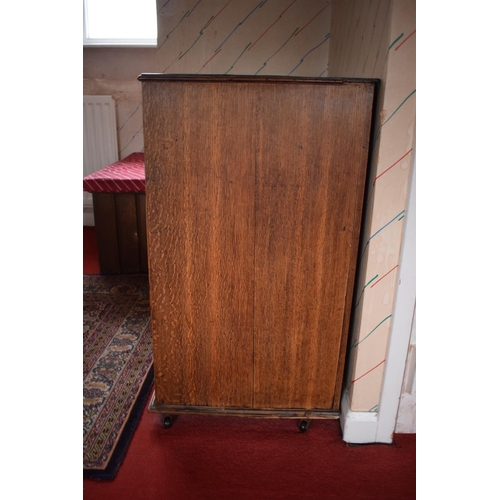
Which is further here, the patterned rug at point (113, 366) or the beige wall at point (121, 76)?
the beige wall at point (121, 76)

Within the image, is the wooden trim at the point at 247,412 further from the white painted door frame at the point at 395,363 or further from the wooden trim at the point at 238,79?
the wooden trim at the point at 238,79

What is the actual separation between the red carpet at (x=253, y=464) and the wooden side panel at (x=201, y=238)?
0.16 metres

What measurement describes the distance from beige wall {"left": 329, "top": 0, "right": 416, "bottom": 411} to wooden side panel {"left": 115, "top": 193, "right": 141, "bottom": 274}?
181 cm

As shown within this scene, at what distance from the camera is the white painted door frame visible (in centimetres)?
146

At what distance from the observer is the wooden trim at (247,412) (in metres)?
1.67

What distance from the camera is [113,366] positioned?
2182mm

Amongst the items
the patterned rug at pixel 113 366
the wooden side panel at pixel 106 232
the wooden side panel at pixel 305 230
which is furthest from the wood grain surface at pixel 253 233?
the wooden side panel at pixel 106 232

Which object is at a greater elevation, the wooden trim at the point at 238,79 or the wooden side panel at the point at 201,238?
the wooden trim at the point at 238,79

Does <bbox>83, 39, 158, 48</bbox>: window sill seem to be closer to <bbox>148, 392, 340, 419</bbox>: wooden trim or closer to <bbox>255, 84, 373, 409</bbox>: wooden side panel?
<bbox>255, 84, 373, 409</bbox>: wooden side panel

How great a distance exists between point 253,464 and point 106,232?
2.07m

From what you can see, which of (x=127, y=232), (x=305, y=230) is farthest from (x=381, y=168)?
(x=127, y=232)

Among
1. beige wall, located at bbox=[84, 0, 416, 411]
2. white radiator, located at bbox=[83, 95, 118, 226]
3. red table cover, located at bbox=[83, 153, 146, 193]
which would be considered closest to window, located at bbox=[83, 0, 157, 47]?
white radiator, located at bbox=[83, 95, 118, 226]

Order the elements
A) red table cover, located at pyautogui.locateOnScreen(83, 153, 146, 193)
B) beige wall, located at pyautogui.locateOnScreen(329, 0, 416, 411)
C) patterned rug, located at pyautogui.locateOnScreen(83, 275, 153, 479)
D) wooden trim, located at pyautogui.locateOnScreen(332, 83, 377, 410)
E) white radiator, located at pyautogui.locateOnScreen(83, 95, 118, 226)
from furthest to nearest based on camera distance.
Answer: white radiator, located at pyautogui.locateOnScreen(83, 95, 118, 226) < red table cover, located at pyautogui.locateOnScreen(83, 153, 146, 193) < patterned rug, located at pyautogui.locateOnScreen(83, 275, 153, 479) < wooden trim, located at pyautogui.locateOnScreen(332, 83, 377, 410) < beige wall, located at pyautogui.locateOnScreen(329, 0, 416, 411)
